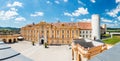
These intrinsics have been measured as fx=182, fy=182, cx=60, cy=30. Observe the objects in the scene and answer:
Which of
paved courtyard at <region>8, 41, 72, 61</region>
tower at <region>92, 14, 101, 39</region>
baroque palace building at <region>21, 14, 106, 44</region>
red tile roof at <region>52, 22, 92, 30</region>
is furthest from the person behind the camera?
red tile roof at <region>52, 22, 92, 30</region>

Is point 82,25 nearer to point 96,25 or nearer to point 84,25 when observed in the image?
point 84,25

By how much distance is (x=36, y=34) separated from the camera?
73500 millimetres

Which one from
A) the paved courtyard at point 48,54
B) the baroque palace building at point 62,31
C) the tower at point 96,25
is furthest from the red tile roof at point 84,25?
the paved courtyard at point 48,54

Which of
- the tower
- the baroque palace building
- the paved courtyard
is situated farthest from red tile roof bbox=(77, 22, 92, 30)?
the paved courtyard

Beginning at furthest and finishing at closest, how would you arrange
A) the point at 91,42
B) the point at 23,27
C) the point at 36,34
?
the point at 23,27 → the point at 36,34 → the point at 91,42

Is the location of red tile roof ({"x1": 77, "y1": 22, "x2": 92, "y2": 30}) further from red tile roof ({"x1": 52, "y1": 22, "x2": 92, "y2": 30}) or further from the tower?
the tower

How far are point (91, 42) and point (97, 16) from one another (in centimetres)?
3121

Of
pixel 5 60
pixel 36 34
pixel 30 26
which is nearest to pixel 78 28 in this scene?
pixel 36 34

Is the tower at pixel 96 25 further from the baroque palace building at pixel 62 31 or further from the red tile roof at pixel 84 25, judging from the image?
the red tile roof at pixel 84 25

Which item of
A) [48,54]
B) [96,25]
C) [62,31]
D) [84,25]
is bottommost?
[48,54]

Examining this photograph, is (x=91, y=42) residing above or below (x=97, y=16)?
below

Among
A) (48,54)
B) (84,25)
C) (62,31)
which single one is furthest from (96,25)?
(48,54)

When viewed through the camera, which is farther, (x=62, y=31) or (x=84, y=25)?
(x=84, y=25)

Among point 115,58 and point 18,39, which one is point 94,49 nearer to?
point 115,58
